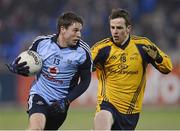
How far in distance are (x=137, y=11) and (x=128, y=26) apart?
1248cm

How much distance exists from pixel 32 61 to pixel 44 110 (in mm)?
662

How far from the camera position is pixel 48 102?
380 inches

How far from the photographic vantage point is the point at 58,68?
977cm

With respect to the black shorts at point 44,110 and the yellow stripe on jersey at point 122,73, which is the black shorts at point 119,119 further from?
the black shorts at point 44,110

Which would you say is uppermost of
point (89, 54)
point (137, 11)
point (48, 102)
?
point (137, 11)

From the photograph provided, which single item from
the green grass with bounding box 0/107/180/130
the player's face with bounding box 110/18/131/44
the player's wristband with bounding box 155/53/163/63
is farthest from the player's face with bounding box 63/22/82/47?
the green grass with bounding box 0/107/180/130

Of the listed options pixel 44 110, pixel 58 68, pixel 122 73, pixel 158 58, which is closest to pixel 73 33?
pixel 58 68

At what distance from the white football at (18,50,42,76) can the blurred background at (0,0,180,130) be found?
8144 mm

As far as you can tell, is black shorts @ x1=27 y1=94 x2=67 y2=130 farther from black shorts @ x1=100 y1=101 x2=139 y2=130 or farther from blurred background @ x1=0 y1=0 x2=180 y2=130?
blurred background @ x1=0 y1=0 x2=180 y2=130

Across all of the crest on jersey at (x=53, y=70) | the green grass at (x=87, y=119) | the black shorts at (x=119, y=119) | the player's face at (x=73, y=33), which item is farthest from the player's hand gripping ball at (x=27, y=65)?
the green grass at (x=87, y=119)

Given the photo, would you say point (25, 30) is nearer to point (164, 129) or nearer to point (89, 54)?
point (164, 129)

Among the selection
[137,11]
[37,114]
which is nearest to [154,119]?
[137,11]

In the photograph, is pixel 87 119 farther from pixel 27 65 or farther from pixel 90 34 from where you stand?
pixel 27 65

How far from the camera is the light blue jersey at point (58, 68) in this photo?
382 inches
